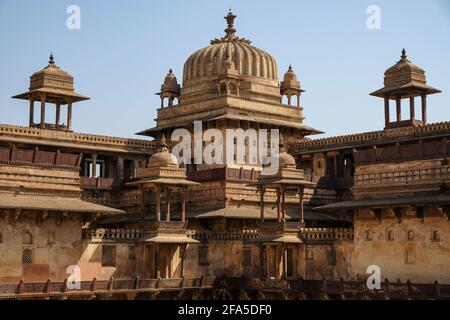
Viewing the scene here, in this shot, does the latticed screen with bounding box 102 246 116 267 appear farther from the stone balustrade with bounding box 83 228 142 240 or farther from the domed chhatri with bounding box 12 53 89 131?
the domed chhatri with bounding box 12 53 89 131

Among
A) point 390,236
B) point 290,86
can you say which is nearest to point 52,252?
point 390,236

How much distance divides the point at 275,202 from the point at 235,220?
335cm

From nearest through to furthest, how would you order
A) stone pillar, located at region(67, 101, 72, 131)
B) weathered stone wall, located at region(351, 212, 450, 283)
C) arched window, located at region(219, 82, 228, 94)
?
weathered stone wall, located at region(351, 212, 450, 283) → stone pillar, located at region(67, 101, 72, 131) → arched window, located at region(219, 82, 228, 94)

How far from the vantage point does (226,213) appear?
46.6 meters

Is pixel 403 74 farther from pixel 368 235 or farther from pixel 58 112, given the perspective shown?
pixel 58 112

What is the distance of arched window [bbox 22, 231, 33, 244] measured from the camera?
42.2m

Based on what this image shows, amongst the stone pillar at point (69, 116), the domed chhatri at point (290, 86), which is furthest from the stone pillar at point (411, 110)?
the stone pillar at point (69, 116)

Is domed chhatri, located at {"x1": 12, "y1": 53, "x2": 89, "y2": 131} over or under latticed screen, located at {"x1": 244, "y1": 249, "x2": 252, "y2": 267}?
over

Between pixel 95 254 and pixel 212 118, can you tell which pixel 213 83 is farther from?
pixel 95 254

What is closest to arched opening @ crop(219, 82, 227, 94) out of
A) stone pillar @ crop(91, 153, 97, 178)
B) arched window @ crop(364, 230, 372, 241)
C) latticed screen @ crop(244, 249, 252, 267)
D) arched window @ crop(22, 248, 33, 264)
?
stone pillar @ crop(91, 153, 97, 178)

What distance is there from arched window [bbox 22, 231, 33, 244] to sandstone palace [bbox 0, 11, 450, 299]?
0.04 metres

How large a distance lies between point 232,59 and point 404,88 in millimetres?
11983

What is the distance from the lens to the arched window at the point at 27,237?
42156mm
